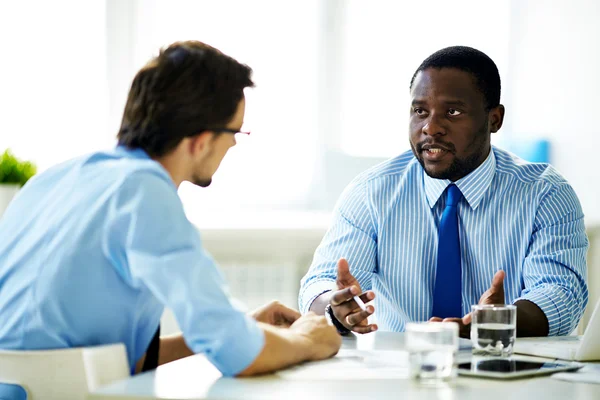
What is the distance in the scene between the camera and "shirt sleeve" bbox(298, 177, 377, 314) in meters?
2.28

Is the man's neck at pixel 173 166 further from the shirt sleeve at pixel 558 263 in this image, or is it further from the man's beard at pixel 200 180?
the shirt sleeve at pixel 558 263

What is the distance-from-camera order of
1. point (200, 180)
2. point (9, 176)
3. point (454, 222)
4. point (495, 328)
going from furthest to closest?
1. point (9, 176)
2. point (454, 222)
3. point (200, 180)
4. point (495, 328)

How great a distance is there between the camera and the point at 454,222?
2291mm

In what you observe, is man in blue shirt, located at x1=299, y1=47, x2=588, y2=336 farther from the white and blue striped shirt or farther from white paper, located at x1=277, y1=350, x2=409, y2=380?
white paper, located at x1=277, y1=350, x2=409, y2=380

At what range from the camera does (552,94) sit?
402 cm

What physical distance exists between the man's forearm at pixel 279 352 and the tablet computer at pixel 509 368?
266mm

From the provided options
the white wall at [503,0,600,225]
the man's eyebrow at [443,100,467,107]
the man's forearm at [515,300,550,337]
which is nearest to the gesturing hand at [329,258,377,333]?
the man's forearm at [515,300,550,337]

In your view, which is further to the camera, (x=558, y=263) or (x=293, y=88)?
(x=293, y=88)

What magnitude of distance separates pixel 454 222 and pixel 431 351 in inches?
40.4

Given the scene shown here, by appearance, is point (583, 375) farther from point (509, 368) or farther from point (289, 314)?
point (289, 314)

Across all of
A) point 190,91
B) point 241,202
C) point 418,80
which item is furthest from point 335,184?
point 190,91

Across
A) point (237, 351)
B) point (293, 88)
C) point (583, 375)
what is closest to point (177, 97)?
point (237, 351)

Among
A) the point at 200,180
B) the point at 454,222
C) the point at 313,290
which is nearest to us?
the point at 200,180

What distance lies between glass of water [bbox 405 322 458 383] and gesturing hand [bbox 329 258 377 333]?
518 millimetres
